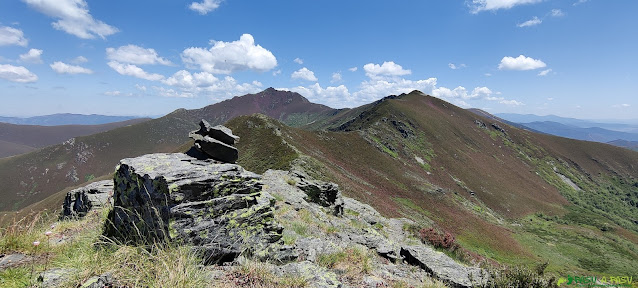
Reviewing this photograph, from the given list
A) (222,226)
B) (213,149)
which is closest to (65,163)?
(213,149)

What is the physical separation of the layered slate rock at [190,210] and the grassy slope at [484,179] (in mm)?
27203

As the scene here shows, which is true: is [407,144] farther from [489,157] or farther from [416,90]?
[416,90]

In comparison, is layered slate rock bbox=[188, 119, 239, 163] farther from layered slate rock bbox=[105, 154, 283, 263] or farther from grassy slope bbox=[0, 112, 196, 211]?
grassy slope bbox=[0, 112, 196, 211]

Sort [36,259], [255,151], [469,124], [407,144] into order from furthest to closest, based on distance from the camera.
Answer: [469,124]
[407,144]
[255,151]
[36,259]

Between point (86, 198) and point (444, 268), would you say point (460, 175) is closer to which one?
point (444, 268)

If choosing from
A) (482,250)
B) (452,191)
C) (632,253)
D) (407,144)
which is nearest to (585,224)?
(632,253)

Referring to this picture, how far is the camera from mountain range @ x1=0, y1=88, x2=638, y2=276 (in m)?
40.3

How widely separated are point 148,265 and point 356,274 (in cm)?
562

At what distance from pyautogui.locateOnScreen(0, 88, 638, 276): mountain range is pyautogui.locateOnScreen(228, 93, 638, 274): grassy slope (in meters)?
0.36

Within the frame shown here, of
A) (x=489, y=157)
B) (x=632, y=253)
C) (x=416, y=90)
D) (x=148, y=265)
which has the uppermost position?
(x=416, y=90)

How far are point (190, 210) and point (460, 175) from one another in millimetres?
78341

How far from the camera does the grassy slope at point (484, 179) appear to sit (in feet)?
133

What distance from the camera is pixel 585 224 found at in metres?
63.0

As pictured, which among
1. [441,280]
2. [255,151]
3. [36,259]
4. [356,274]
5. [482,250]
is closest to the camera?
[36,259]
